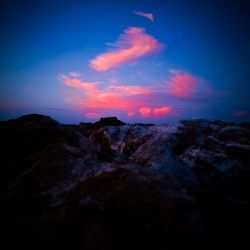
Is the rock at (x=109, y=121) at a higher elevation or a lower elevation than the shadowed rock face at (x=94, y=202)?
higher

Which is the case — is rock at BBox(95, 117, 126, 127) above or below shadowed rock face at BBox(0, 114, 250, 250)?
above

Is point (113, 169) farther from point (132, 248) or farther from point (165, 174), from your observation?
point (132, 248)

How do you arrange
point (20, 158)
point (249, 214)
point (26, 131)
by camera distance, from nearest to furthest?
point (249, 214)
point (20, 158)
point (26, 131)

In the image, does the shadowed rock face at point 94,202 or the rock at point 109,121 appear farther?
the rock at point 109,121

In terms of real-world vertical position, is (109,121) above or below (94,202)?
above

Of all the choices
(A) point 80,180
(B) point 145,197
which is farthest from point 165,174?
(A) point 80,180

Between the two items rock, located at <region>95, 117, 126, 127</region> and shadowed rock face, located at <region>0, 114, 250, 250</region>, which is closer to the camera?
shadowed rock face, located at <region>0, 114, 250, 250</region>

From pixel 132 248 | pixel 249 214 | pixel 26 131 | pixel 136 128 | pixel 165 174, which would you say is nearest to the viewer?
pixel 132 248

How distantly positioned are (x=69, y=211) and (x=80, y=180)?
2.45 ft

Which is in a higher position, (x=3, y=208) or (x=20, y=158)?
(x=20, y=158)

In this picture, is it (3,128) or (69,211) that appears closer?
(69,211)

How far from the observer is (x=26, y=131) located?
5258 mm

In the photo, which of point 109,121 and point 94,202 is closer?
point 94,202

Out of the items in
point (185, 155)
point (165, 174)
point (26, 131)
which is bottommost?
point (185, 155)
